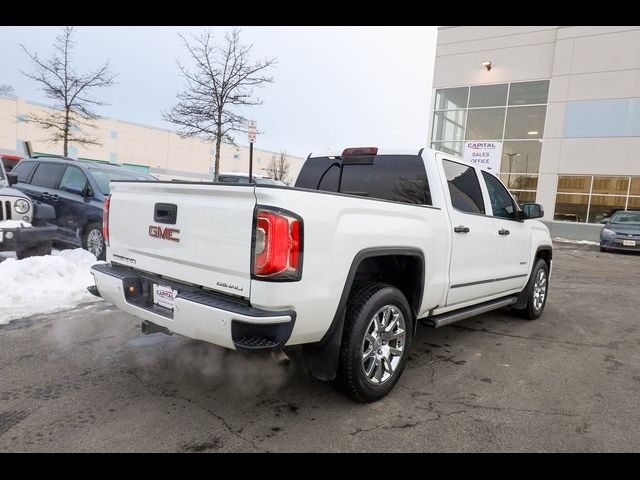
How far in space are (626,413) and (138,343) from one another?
404 cm

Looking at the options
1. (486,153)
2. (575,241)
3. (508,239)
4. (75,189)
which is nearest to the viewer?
(508,239)

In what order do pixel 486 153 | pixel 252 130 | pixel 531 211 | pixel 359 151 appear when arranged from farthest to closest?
pixel 486 153, pixel 252 130, pixel 531 211, pixel 359 151

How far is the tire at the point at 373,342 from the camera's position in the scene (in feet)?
9.70

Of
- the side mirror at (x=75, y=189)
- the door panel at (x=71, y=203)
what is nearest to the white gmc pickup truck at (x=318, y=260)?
the door panel at (x=71, y=203)

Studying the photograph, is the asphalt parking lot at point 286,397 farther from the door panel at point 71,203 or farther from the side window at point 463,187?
the door panel at point 71,203

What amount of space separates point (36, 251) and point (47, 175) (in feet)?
9.13

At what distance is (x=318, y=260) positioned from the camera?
261 centimetres

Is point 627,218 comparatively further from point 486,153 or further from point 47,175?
point 47,175

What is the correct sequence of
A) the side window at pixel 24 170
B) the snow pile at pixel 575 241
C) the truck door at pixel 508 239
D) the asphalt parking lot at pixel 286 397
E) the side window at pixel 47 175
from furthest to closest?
the snow pile at pixel 575 241 < the side window at pixel 24 170 < the side window at pixel 47 175 < the truck door at pixel 508 239 < the asphalt parking lot at pixel 286 397

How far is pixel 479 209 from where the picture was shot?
174 inches

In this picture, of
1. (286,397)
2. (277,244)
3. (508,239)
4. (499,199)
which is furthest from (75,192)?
(508,239)

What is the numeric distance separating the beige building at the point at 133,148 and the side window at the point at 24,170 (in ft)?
107
